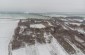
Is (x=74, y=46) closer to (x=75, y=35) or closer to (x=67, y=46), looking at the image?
(x=67, y=46)

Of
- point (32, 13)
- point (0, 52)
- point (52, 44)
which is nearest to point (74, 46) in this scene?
point (52, 44)

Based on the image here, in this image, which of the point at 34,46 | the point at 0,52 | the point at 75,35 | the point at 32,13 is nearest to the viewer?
the point at 0,52

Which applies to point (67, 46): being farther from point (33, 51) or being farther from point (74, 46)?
point (33, 51)

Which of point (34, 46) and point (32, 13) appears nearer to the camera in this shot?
point (34, 46)

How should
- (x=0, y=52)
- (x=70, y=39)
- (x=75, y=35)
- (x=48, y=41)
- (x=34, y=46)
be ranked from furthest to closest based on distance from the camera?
(x=75, y=35), (x=70, y=39), (x=48, y=41), (x=34, y=46), (x=0, y=52)

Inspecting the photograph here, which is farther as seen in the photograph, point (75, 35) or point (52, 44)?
point (75, 35)

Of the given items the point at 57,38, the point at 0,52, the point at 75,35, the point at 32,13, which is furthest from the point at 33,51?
the point at 32,13

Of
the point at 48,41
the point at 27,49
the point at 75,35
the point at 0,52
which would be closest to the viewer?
the point at 0,52

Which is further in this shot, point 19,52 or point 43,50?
point 43,50

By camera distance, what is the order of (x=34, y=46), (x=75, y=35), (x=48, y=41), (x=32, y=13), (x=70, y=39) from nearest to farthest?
(x=34, y=46) < (x=48, y=41) < (x=70, y=39) < (x=75, y=35) < (x=32, y=13)
